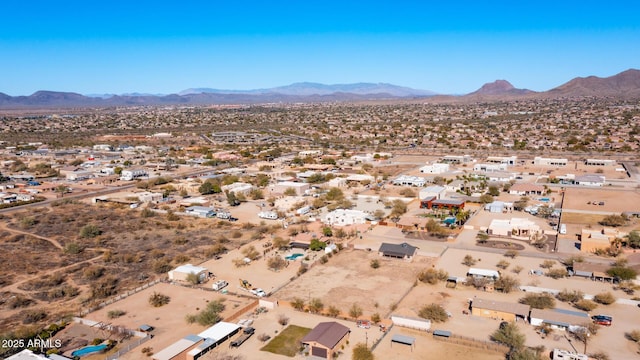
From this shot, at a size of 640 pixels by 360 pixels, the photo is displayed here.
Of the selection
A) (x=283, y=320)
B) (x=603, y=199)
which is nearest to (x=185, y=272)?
(x=283, y=320)

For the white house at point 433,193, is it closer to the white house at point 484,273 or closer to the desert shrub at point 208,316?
the white house at point 484,273

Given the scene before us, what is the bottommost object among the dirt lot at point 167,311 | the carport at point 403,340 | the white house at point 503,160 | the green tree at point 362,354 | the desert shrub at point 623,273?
the dirt lot at point 167,311

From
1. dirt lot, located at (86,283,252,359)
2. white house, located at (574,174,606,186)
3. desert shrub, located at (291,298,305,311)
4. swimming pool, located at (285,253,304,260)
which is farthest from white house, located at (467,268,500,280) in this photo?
white house, located at (574,174,606,186)

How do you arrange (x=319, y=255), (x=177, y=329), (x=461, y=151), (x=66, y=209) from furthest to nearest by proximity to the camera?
(x=461, y=151) → (x=66, y=209) → (x=319, y=255) → (x=177, y=329)

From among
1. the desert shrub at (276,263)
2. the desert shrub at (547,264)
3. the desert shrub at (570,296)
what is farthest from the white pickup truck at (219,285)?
the desert shrub at (547,264)

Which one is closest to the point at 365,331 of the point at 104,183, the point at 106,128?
the point at 104,183

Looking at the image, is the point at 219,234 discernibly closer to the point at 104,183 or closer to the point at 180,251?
the point at 180,251
